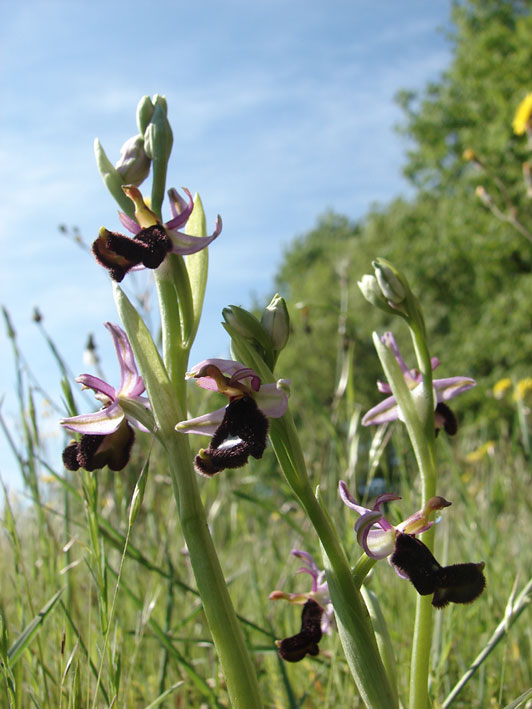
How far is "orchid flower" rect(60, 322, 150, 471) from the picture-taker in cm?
112

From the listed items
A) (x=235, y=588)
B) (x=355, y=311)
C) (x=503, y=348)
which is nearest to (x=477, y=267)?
(x=503, y=348)

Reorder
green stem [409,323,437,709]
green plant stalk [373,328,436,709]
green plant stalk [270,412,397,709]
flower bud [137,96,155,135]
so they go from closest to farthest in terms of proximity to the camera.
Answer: green plant stalk [270,412,397,709] → green stem [409,323,437,709] → green plant stalk [373,328,436,709] → flower bud [137,96,155,135]

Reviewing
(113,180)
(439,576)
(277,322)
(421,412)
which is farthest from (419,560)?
(113,180)

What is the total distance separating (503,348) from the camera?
15.8 meters

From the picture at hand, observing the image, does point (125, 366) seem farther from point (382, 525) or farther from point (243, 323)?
point (382, 525)

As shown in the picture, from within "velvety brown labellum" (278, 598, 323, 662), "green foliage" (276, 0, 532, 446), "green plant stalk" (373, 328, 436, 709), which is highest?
"green foliage" (276, 0, 532, 446)

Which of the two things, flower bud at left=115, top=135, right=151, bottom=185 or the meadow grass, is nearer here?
the meadow grass

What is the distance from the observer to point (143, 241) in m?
1.10

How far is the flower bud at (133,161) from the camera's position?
123cm

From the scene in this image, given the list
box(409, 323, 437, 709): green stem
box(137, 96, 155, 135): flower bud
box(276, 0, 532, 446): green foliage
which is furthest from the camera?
box(276, 0, 532, 446): green foliage

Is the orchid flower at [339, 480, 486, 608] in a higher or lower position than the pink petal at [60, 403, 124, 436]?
lower

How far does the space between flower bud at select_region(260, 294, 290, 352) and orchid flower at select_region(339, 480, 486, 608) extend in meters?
0.26

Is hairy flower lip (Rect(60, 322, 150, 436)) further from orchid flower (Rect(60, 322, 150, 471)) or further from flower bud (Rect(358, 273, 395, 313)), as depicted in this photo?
flower bud (Rect(358, 273, 395, 313))

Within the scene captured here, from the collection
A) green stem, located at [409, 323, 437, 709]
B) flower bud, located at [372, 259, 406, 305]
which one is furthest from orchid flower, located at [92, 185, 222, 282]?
green stem, located at [409, 323, 437, 709]
